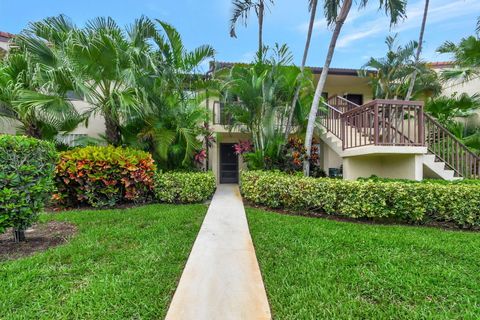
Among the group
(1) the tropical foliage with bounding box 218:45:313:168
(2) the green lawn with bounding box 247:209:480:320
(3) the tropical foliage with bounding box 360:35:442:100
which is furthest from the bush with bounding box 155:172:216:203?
(3) the tropical foliage with bounding box 360:35:442:100

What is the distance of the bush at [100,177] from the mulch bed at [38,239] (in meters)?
1.55

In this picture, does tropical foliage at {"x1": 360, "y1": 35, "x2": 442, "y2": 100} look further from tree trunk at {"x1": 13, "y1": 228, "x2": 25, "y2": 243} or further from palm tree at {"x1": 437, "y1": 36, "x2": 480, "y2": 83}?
tree trunk at {"x1": 13, "y1": 228, "x2": 25, "y2": 243}

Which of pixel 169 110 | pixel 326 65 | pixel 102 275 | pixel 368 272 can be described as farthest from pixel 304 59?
pixel 102 275

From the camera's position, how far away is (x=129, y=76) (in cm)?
737

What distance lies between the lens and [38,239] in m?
4.47

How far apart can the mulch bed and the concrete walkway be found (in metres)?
2.33

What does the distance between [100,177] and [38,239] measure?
8.39 feet

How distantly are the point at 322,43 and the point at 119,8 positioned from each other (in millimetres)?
7335

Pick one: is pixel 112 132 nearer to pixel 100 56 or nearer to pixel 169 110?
pixel 169 110

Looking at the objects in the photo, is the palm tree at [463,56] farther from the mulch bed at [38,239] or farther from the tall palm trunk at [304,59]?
the mulch bed at [38,239]

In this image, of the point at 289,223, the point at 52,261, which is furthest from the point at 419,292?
the point at 52,261

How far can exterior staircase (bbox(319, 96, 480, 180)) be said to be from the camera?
7.27 metres

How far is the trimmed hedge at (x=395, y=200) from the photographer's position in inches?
216

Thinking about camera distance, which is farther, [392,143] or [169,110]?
[169,110]
